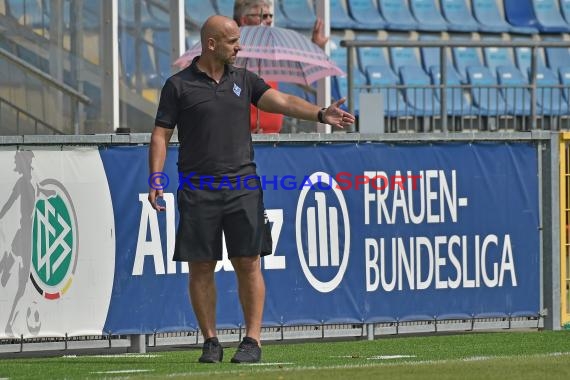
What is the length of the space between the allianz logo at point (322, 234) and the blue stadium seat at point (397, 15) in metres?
15.3

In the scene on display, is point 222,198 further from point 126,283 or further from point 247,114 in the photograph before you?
point 126,283

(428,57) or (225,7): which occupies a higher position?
(428,57)

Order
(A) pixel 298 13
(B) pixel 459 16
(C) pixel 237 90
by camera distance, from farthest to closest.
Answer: (B) pixel 459 16 < (A) pixel 298 13 < (C) pixel 237 90

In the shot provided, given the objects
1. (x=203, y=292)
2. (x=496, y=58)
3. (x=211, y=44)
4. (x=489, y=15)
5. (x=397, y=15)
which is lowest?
(x=203, y=292)

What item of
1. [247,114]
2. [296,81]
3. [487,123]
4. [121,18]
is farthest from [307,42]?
[247,114]

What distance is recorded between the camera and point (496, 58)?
25594 millimetres

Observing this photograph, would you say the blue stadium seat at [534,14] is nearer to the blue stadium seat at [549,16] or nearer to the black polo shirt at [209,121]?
the blue stadium seat at [549,16]

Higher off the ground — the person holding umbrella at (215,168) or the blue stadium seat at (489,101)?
the blue stadium seat at (489,101)

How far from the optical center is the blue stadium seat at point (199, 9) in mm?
16016

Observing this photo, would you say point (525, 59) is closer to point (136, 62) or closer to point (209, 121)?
point (136, 62)

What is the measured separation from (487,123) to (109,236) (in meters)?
9.04

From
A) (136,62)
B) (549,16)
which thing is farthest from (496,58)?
(136,62)

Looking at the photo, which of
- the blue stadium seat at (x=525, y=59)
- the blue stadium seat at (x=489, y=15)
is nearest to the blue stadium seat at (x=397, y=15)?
the blue stadium seat at (x=489, y=15)

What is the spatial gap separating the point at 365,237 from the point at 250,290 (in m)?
2.21
